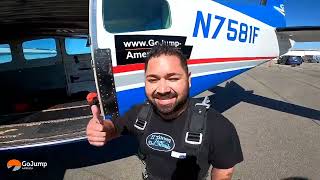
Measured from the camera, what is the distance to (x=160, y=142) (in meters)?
2.04

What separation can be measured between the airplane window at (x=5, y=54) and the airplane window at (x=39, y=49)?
41 cm

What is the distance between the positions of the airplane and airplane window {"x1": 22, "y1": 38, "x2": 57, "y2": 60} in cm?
3

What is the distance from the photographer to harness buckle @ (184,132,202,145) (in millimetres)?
1917

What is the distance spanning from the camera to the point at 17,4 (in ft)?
18.4

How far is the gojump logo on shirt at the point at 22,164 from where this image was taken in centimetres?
514

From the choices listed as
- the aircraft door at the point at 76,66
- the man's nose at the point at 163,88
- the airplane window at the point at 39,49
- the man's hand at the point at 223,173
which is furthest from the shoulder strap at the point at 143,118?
the airplane window at the point at 39,49

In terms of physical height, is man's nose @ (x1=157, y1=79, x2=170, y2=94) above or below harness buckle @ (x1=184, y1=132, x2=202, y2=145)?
above

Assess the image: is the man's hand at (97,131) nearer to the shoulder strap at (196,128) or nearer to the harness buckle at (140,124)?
the harness buckle at (140,124)

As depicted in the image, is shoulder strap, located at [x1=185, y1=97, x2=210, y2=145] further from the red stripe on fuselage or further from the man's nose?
the red stripe on fuselage

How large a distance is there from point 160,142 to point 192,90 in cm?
426

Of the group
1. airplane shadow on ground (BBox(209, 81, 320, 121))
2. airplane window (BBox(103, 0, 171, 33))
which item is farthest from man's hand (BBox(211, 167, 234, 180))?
airplane shadow on ground (BBox(209, 81, 320, 121))

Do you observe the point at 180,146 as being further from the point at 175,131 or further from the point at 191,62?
the point at 191,62

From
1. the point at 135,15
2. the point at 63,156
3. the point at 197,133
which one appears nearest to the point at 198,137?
the point at 197,133

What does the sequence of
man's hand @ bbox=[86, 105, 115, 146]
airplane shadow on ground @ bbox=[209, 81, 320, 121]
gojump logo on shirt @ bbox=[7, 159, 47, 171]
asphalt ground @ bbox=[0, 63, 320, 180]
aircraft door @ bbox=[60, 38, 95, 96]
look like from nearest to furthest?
man's hand @ bbox=[86, 105, 115, 146] → asphalt ground @ bbox=[0, 63, 320, 180] → gojump logo on shirt @ bbox=[7, 159, 47, 171] → airplane shadow on ground @ bbox=[209, 81, 320, 121] → aircraft door @ bbox=[60, 38, 95, 96]
